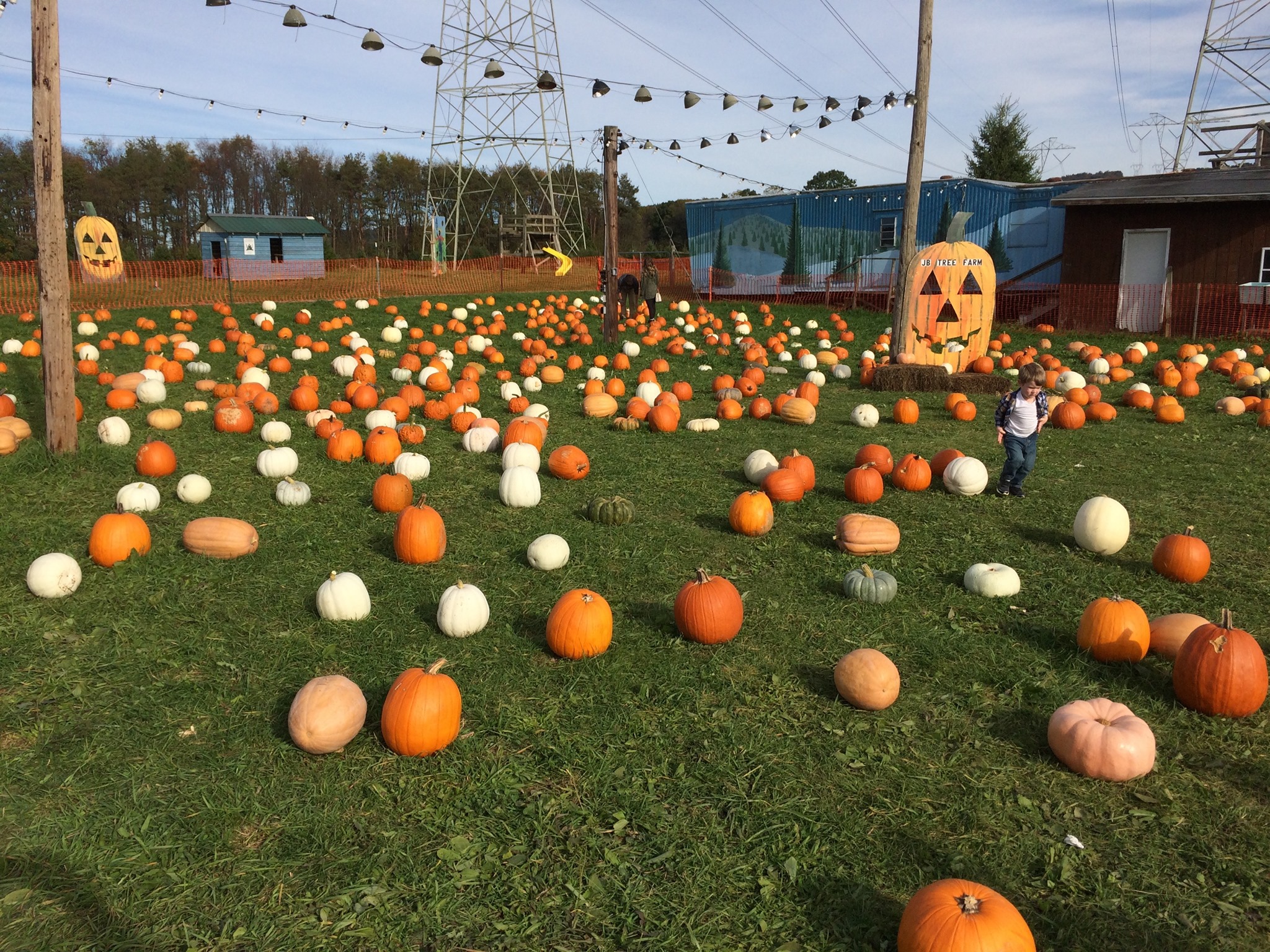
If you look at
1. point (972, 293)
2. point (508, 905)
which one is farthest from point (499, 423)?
point (972, 293)

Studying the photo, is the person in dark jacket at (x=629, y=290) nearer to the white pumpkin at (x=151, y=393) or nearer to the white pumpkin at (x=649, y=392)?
the white pumpkin at (x=649, y=392)

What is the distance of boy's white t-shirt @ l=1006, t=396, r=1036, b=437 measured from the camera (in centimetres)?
791

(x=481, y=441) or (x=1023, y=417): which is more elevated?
(x=1023, y=417)

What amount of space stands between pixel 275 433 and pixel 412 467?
237 centimetres

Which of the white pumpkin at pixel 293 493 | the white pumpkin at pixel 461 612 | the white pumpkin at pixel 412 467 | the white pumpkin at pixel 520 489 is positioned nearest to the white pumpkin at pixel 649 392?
the white pumpkin at pixel 412 467

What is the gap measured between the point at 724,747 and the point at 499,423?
25.7ft

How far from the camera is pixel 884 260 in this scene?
30.6 meters

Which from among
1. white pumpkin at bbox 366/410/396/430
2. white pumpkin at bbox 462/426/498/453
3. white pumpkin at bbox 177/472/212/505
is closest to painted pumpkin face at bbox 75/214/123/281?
white pumpkin at bbox 366/410/396/430

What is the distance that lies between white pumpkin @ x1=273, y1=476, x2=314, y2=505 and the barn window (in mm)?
27251

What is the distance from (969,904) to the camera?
2832 mm

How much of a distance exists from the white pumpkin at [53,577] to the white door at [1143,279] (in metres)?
25.1

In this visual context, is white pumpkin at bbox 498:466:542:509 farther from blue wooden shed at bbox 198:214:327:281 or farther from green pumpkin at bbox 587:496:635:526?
blue wooden shed at bbox 198:214:327:281

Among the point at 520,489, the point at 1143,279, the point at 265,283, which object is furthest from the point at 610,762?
the point at 265,283

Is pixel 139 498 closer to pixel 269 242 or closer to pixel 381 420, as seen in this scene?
pixel 381 420
